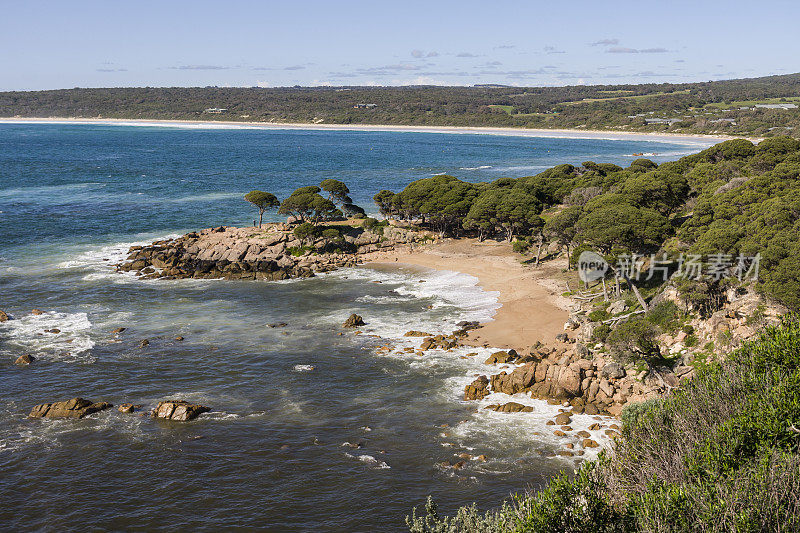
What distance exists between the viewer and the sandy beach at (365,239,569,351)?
4466 cm

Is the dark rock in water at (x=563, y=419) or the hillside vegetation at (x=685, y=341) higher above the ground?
the hillside vegetation at (x=685, y=341)

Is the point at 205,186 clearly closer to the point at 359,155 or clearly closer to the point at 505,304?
the point at 359,155

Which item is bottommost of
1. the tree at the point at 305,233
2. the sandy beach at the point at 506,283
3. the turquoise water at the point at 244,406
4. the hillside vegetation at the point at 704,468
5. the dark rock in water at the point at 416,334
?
the turquoise water at the point at 244,406

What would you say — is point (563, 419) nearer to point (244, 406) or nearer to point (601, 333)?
point (601, 333)

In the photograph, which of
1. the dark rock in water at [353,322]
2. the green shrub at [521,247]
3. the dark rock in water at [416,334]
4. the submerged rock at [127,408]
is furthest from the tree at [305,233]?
the submerged rock at [127,408]

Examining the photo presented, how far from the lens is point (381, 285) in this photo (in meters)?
60.3

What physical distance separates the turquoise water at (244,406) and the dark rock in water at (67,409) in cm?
74

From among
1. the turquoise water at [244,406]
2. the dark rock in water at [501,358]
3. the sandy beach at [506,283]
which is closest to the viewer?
the turquoise water at [244,406]

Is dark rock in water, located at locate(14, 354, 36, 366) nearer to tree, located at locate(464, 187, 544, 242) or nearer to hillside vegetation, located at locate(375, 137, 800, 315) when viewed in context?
hillside vegetation, located at locate(375, 137, 800, 315)

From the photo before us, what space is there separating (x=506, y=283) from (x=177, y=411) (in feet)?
115

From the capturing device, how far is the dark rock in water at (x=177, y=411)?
33156mm

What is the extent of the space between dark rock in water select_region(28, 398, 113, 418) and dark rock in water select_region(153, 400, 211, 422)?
3787mm

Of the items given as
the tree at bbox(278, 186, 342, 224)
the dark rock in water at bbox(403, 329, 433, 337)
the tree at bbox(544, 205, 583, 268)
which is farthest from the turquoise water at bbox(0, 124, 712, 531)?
the tree at bbox(278, 186, 342, 224)

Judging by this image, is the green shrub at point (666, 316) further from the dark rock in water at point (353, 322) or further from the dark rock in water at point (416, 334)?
the dark rock in water at point (353, 322)
